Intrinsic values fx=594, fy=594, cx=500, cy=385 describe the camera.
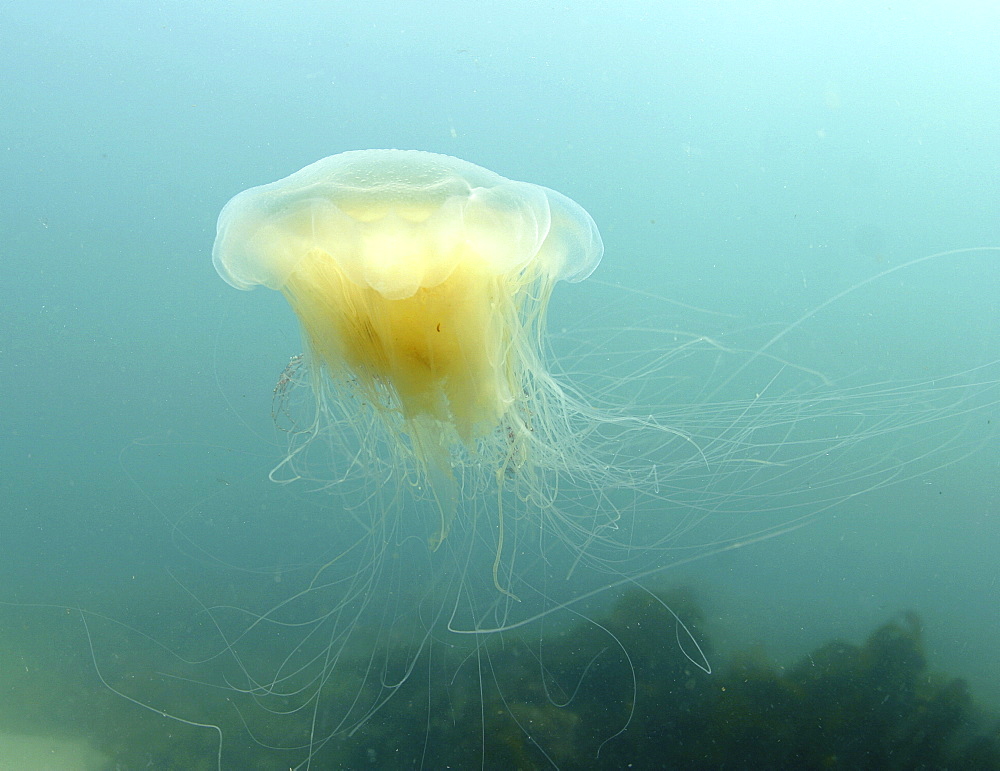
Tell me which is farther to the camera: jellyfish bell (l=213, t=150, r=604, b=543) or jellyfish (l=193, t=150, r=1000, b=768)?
jellyfish (l=193, t=150, r=1000, b=768)

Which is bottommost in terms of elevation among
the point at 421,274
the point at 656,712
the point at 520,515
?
the point at 656,712

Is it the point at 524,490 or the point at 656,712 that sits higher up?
the point at 524,490

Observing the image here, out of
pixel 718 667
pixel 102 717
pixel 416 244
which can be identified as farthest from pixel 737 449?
pixel 102 717

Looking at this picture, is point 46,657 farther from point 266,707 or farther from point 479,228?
point 479,228

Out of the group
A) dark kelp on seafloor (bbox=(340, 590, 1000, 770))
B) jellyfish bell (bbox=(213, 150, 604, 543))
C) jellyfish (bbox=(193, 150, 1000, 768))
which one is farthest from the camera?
dark kelp on seafloor (bbox=(340, 590, 1000, 770))

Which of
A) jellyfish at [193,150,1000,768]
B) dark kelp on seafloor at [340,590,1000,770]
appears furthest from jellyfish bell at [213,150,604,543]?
dark kelp on seafloor at [340,590,1000,770]

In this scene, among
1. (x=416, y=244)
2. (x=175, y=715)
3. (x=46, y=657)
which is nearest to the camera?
(x=416, y=244)

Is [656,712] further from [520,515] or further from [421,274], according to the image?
[421,274]

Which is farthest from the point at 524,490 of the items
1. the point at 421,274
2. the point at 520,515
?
the point at 421,274

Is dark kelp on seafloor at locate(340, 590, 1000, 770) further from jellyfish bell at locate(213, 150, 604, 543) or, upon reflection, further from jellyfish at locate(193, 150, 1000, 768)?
jellyfish bell at locate(213, 150, 604, 543)
